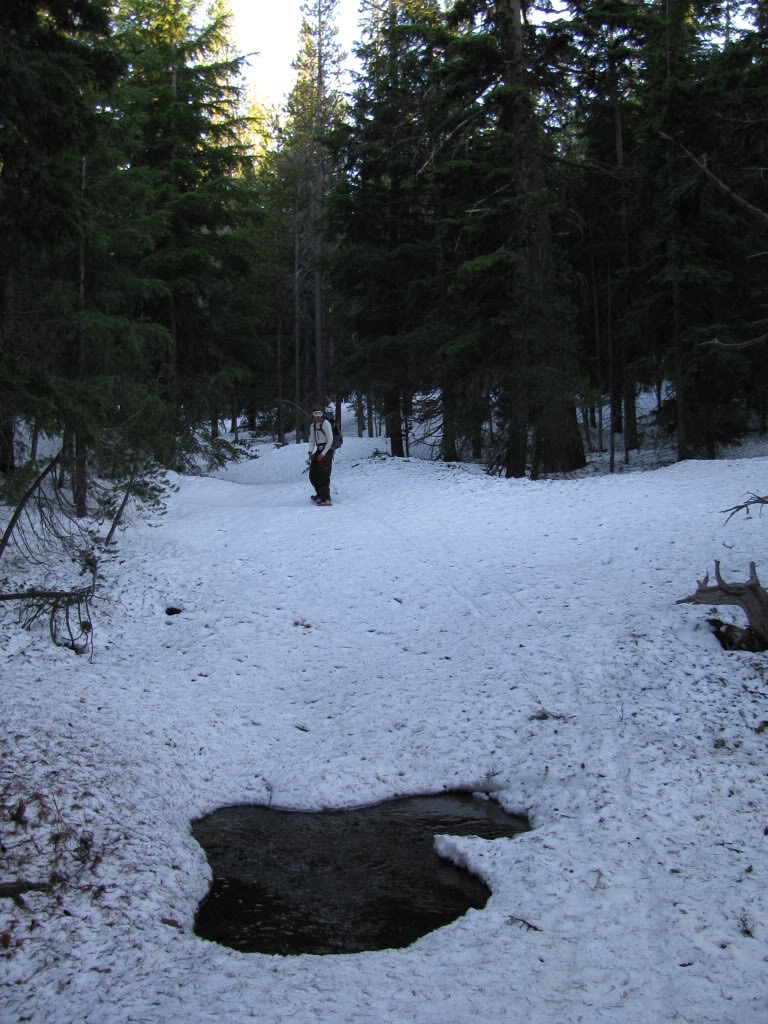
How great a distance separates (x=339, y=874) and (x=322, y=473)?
1081 cm

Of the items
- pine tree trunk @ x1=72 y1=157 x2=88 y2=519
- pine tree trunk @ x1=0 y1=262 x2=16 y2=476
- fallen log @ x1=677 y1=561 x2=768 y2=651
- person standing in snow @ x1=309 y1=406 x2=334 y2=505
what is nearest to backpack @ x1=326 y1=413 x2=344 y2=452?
person standing in snow @ x1=309 y1=406 x2=334 y2=505

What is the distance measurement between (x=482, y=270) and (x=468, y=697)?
12.1m

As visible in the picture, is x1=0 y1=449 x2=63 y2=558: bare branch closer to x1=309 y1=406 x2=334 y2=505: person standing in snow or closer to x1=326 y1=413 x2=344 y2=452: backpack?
x1=309 y1=406 x2=334 y2=505: person standing in snow

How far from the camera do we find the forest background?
46.2 feet

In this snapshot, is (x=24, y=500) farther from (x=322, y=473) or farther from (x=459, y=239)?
(x=459, y=239)

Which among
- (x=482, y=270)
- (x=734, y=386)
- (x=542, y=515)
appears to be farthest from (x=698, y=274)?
(x=542, y=515)

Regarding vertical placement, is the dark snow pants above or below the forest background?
below

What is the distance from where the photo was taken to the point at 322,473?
1566 cm

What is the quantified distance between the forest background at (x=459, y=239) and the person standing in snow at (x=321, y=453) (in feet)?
9.17

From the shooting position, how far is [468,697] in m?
7.81

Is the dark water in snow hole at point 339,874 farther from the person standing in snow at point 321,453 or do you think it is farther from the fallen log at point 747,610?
the person standing in snow at point 321,453

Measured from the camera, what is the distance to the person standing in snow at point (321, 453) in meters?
15.2

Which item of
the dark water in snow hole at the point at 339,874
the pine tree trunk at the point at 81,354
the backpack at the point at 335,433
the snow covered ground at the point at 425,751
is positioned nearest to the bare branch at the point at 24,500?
the snow covered ground at the point at 425,751

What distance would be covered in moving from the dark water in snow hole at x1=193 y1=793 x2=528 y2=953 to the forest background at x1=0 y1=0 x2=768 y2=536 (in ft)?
22.0
